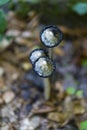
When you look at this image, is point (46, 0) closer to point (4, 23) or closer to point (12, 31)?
point (12, 31)

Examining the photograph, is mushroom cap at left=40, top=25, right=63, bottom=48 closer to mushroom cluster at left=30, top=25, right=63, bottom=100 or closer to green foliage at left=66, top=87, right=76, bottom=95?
mushroom cluster at left=30, top=25, right=63, bottom=100

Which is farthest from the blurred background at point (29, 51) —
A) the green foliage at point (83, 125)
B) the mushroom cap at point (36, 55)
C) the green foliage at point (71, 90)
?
the mushroom cap at point (36, 55)

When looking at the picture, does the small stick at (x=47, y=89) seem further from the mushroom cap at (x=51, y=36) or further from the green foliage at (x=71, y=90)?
the mushroom cap at (x=51, y=36)

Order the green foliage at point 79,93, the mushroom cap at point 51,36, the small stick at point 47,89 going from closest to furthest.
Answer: the mushroom cap at point 51,36, the small stick at point 47,89, the green foliage at point 79,93

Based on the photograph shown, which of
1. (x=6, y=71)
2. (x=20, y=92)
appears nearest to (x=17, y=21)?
(x=6, y=71)

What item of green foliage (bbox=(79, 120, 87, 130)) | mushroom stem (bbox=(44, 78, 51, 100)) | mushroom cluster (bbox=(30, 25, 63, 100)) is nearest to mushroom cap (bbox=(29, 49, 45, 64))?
mushroom cluster (bbox=(30, 25, 63, 100))

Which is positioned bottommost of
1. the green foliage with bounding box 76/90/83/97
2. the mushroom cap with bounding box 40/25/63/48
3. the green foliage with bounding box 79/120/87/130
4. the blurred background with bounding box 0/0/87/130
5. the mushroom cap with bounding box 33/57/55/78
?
the green foliage with bounding box 79/120/87/130

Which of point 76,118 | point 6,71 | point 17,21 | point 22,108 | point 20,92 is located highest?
point 17,21
